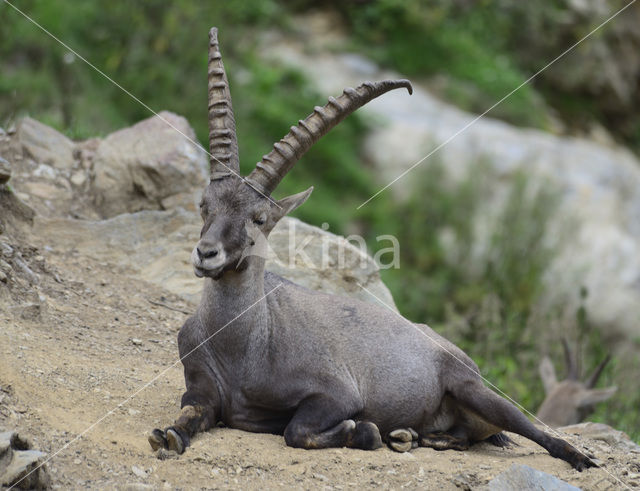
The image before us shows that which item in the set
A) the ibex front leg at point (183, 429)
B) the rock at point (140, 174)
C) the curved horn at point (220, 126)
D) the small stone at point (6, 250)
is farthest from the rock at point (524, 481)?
the rock at point (140, 174)

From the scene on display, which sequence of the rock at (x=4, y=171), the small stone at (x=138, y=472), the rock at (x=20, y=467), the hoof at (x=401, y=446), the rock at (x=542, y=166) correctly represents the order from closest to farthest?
the rock at (x=20, y=467) < the small stone at (x=138, y=472) < the hoof at (x=401, y=446) < the rock at (x=4, y=171) < the rock at (x=542, y=166)

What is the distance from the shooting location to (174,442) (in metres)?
5.41

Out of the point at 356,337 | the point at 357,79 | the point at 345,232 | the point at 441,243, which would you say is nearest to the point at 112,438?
the point at 356,337

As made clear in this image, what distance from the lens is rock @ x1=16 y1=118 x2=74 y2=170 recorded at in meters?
9.65

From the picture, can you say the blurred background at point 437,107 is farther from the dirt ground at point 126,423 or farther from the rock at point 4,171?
the dirt ground at point 126,423

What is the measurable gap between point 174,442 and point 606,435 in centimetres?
438

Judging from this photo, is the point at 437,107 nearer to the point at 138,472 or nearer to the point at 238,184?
the point at 238,184

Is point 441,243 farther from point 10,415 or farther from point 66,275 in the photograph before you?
point 10,415

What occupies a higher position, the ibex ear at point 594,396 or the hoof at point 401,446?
the ibex ear at point 594,396

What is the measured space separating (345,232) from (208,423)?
9748 millimetres

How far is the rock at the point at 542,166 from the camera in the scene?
15.9 metres

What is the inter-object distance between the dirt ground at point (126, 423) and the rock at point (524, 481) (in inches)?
7.8

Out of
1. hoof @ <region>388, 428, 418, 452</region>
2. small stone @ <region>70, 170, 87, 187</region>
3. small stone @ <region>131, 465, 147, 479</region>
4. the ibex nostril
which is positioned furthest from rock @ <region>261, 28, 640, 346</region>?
small stone @ <region>131, 465, 147, 479</region>

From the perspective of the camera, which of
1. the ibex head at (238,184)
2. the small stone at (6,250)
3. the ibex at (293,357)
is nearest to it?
the ibex head at (238,184)
